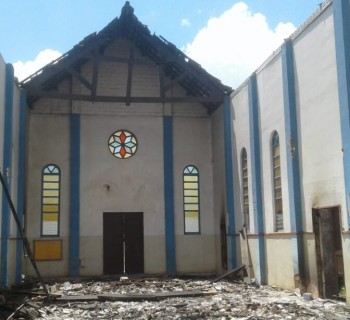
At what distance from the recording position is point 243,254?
15.2 metres

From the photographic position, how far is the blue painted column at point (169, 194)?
1780 centimetres

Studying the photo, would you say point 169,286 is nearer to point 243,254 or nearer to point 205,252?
point 243,254

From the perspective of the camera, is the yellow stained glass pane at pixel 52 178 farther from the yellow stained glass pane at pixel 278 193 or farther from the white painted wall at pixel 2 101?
the yellow stained glass pane at pixel 278 193

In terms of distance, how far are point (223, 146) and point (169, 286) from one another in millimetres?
5507

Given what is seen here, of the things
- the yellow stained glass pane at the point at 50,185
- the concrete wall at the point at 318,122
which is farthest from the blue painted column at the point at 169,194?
the concrete wall at the point at 318,122

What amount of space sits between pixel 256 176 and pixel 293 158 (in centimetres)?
227

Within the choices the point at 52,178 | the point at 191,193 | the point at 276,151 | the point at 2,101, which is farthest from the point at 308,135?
the point at 52,178

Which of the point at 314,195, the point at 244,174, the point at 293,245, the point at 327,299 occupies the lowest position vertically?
the point at 327,299

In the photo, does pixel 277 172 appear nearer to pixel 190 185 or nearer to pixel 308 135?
pixel 308 135

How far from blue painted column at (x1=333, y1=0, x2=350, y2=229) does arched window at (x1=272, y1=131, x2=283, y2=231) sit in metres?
3.36

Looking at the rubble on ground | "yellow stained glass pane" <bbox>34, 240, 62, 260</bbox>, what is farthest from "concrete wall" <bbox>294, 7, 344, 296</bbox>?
"yellow stained glass pane" <bbox>34, 240, 62, 260</bbox>

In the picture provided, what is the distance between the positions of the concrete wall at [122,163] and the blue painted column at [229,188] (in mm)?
2031

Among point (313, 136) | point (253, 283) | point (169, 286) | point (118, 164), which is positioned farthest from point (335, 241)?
point (118, 164)

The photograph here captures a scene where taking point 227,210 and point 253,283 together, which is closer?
point 253,283
